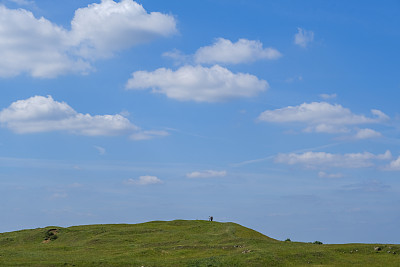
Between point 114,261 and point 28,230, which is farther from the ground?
point 28,230

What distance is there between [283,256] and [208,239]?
65.1 ft

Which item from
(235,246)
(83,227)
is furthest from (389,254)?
(83,227)

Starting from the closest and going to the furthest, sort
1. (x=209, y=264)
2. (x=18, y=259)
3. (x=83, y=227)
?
1. (x=209, y=264)
2. (x=18, y=259)
3. (x=83, y=227)

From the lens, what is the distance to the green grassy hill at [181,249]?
56.4 metres

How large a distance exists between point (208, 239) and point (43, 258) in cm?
2594

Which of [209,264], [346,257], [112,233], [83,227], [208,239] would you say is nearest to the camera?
[209,264]

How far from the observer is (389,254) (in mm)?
58750

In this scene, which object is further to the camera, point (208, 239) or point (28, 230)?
point (28, 230)

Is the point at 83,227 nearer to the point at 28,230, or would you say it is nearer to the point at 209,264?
the point at 28,230

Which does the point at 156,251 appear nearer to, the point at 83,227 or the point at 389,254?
the point at 389,254

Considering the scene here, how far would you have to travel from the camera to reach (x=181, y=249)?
67.6m

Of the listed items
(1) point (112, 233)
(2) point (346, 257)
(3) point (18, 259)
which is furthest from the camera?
(1) point (112, 233)

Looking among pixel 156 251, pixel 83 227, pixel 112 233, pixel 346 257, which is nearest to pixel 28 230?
pixel 83 227

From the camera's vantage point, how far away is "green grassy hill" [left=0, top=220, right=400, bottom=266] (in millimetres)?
56438
